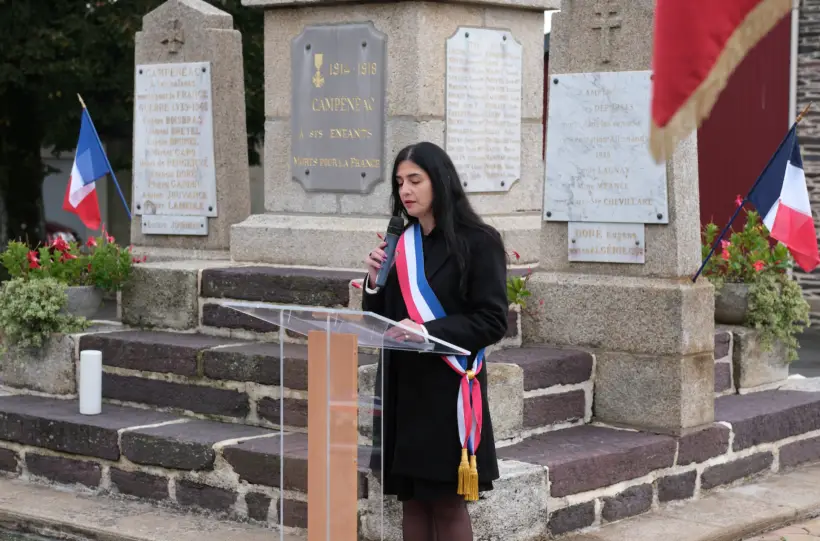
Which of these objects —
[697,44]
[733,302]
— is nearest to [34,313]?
[733,302]

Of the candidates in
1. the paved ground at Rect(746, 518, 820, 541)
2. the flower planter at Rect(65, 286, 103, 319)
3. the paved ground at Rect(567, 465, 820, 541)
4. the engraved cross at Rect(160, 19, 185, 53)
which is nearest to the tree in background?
the engraved cross at Rect(160, 19, 185, 53)

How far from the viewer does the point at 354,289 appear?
7.25 m

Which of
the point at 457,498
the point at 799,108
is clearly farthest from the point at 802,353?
the point at 457,498

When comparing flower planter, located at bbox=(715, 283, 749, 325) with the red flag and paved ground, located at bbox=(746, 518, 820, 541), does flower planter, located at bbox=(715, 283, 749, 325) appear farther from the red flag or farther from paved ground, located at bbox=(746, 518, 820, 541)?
the red flag

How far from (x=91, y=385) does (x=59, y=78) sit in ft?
38.3

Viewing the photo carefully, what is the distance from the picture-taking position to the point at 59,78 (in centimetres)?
1830

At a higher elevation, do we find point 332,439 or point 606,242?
point 606,242

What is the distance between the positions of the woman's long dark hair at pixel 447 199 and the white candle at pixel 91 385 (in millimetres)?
2963

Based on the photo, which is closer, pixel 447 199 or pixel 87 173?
pixel 447 199

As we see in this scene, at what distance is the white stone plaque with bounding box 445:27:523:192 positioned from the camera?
824cm

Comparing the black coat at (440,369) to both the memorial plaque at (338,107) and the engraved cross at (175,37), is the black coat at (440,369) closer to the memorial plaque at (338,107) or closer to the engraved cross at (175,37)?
the memorial plaque at (338,107)

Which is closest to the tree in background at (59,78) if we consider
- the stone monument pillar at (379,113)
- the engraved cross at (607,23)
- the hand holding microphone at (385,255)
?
the stone monument pillar at (379,113)

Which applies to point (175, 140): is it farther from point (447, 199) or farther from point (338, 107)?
point (447, 199)

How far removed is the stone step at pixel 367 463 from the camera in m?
6.04
